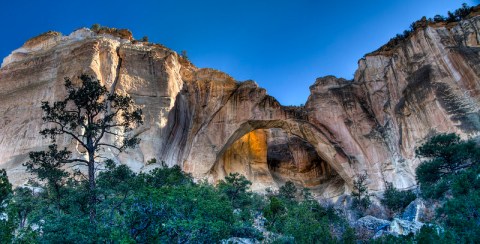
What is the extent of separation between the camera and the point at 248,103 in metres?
44.6

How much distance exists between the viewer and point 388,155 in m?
39.9

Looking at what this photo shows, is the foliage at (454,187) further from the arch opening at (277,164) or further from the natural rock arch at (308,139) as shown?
the arch opening at (277,164)

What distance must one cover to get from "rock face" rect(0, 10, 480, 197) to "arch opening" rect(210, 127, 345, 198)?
19cm

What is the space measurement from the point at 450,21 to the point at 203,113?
2787 cm

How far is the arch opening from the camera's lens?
155 ft

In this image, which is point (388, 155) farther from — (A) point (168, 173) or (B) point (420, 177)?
(A) point (168, 173)

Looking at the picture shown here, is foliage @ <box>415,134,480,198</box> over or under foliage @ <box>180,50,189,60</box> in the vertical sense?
under

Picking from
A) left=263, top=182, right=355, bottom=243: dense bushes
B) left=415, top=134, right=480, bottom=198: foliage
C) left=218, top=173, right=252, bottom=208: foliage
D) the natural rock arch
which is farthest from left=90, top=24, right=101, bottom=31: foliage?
left=415, top=134, right=480, bottom=198: foliage

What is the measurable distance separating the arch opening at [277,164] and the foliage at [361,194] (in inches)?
244

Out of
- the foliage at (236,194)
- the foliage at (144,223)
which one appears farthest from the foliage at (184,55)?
the foliage at (144,223)

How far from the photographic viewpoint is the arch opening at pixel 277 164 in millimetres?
47188

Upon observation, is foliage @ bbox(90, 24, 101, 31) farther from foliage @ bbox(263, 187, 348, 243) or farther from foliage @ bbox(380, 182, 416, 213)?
foliage @ bbox(380, 182, 416, 213)

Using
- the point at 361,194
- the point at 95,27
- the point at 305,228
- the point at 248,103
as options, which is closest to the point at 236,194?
the point at 361,194

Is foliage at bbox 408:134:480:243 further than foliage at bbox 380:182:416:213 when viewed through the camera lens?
No
